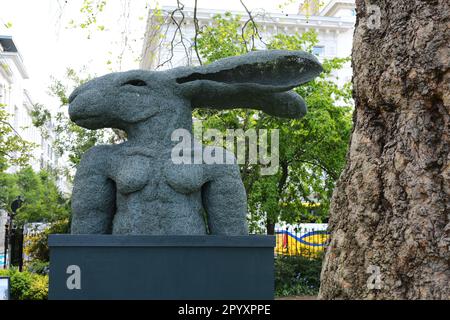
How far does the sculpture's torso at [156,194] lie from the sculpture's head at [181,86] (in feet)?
1.47

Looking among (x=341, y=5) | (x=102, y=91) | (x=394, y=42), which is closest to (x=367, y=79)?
(x=394, y=42)

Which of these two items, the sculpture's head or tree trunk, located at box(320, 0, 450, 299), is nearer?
tree trunk, located at box(320, 0, 450, 299)

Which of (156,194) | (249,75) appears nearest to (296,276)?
(249,75)

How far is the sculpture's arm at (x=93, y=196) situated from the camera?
5.01 m

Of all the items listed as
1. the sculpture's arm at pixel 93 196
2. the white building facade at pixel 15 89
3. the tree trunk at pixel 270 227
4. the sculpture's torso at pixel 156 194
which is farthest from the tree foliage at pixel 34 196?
the sculpture's torso at pixel 156 194

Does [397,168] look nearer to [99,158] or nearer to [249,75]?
[249,75]

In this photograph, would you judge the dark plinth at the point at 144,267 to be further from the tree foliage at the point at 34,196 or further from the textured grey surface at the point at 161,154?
the tree foliage at the point at 34,196

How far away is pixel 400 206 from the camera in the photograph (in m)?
1.95

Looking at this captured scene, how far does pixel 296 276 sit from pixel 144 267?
1286cm

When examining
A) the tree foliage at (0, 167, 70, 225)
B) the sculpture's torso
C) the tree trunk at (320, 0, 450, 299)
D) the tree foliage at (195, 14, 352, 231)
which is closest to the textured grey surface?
the sculpture's torso

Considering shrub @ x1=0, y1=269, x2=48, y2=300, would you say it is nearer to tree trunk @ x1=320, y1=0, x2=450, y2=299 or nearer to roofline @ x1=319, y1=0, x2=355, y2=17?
tree trunk @ x1=320, y1=0, x2=450, y2=299

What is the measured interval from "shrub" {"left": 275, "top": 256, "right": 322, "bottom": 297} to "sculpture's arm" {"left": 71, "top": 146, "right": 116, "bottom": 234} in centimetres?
1060

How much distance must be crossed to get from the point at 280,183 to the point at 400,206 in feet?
48.4

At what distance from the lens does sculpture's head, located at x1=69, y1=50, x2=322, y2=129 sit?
5074 millimetres
